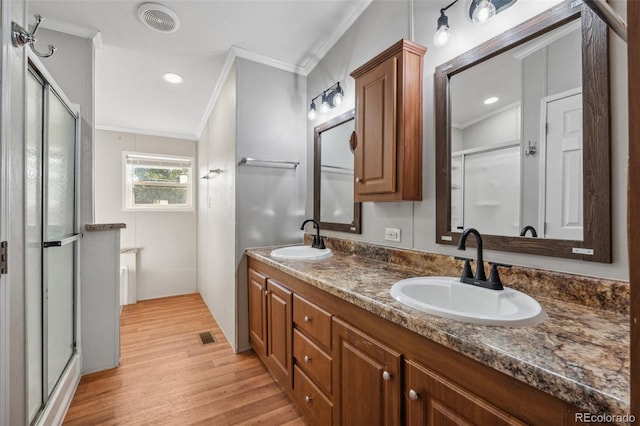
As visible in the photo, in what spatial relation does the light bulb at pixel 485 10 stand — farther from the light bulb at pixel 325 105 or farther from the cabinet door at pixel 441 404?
the cabinet door at pixel 441 404

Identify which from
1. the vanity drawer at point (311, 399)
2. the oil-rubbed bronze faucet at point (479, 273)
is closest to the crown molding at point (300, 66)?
the oil-rubbed bronze faucet at point (479, 273)

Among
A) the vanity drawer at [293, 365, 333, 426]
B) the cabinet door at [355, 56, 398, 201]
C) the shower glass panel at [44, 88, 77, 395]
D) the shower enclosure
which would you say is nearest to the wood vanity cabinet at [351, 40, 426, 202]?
the cabinet door at [355, 56, 398, 201]

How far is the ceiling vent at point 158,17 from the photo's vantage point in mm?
1812

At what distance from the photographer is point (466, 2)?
1278 mm

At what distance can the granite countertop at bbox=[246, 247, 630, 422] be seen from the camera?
19.9 inches

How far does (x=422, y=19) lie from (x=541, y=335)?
159 centimetres

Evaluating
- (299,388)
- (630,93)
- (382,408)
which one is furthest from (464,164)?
(299,388)

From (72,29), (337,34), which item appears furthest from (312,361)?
(72,29)

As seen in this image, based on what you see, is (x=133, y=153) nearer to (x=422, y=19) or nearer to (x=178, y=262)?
(x=178, y=262)

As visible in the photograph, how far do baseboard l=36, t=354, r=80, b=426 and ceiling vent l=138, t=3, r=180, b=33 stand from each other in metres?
2.42

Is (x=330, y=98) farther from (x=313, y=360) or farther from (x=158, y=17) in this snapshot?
(x=313, y=360)

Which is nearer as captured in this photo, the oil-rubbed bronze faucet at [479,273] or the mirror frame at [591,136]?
the mirror frame at [591,136]

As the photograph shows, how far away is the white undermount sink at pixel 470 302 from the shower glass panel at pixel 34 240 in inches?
65.9

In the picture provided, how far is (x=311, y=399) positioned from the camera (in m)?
1.43
